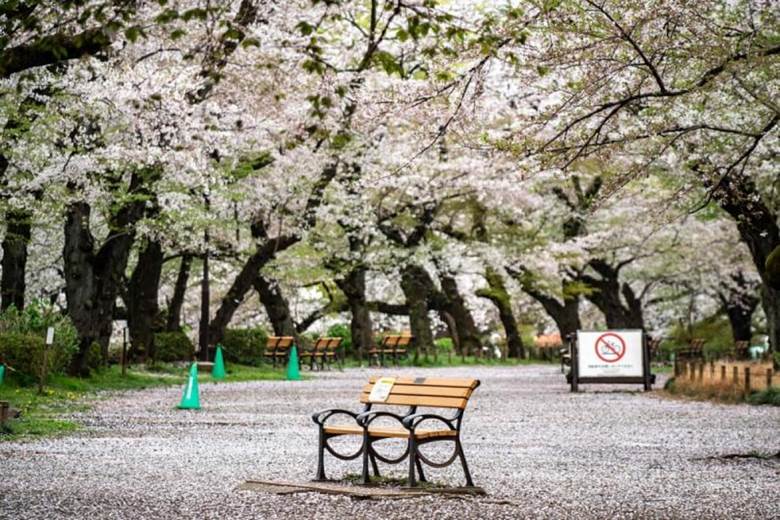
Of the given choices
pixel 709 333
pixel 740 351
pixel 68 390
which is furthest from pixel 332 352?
pixel 709 333

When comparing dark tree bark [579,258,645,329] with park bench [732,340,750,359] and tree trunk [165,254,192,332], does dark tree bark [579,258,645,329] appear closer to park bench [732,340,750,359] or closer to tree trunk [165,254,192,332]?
park bench [732,340,750,359]

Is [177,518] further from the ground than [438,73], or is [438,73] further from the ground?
[438,73]

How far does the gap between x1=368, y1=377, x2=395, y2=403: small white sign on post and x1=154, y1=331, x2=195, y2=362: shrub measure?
24.0 m

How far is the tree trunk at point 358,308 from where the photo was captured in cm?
3906

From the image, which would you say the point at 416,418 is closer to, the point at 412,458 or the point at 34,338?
the point at 412,458

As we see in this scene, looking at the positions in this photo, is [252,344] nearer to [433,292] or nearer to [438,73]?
[433,292]

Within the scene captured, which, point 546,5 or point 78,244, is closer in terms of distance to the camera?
point 546,5

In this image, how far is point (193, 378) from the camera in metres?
17.7

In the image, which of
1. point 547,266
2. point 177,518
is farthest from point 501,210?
point 177,518

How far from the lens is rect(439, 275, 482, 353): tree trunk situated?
43.2 meters

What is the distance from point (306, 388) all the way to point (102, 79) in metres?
8.04

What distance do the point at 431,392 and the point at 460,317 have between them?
3477cm

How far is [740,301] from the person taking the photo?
4591cm

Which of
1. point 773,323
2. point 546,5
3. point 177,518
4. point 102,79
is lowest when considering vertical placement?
point 177,518
